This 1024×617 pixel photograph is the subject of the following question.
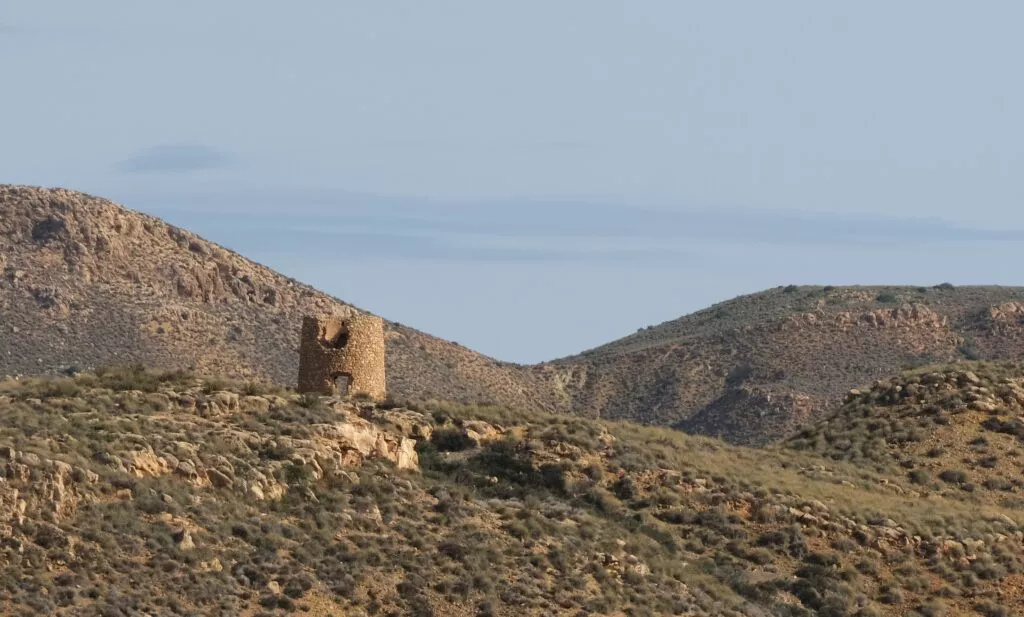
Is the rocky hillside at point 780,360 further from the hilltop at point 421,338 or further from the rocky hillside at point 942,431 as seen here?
the rocky hillside at point 942,431

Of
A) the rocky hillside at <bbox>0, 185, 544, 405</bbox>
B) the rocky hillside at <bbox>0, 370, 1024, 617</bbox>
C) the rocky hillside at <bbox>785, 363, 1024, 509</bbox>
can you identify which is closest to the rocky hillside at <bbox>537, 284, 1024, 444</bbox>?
the rocky hillside at <bbox>0, 185, 544, 405</bbox>

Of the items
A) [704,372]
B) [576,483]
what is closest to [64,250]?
[704,372]

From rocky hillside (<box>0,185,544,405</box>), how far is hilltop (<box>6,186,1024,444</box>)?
0.09 metres

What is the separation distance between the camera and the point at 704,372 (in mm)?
110125

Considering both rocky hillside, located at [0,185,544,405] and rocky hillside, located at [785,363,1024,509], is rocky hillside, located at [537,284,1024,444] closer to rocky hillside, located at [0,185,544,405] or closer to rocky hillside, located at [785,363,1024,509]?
rocky hillside, located at [0,185,544,405]

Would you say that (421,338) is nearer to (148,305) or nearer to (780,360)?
(148,305)

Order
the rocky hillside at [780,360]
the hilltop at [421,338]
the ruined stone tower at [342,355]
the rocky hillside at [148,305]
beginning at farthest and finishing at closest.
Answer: the rocky hillside at [780,360], the hilltop at [421,338], the rocky hillside at [148,305], the ruined stone tower at [342,355]

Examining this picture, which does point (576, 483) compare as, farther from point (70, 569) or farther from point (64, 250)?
point (64, 250)

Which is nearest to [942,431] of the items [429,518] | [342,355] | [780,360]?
[342,355]

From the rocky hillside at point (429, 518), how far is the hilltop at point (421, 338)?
30328 mm

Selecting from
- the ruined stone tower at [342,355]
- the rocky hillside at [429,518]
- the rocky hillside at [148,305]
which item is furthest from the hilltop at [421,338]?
the rocky hillside at [429,518]

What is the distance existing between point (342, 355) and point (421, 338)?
5063 centimetres

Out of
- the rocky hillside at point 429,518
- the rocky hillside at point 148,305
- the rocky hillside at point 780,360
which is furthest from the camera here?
the rocky hillside at point 780,360

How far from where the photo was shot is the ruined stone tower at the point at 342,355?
51.7m
